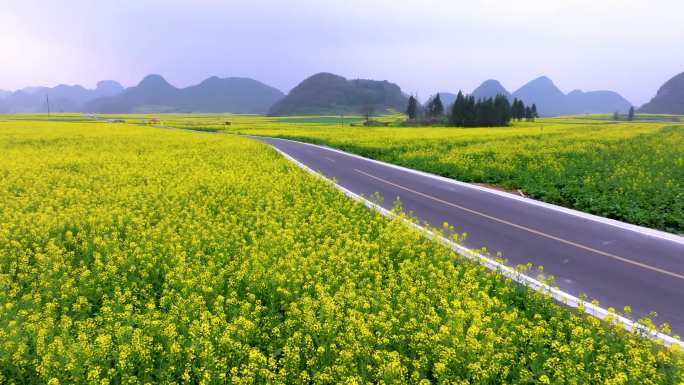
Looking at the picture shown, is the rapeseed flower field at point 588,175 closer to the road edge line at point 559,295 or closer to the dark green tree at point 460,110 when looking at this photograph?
the road edge line at point 559,295

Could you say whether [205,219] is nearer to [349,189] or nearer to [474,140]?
[349,189]

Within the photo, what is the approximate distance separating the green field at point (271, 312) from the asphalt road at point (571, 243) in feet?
5.54

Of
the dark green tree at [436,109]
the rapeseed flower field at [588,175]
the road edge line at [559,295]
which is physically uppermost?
the dark green tree at [436,109]

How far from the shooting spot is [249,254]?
345 inches

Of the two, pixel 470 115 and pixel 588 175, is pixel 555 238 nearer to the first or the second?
pixel 588 175

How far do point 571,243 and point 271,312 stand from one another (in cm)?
873

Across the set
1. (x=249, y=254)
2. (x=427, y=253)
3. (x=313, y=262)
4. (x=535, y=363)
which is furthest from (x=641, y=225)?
(x=249, y=254)

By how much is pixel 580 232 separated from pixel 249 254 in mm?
9895

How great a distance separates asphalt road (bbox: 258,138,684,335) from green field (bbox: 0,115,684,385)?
169 centimetres

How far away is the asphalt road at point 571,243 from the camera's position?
7.75 m

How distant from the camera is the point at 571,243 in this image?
1070cm

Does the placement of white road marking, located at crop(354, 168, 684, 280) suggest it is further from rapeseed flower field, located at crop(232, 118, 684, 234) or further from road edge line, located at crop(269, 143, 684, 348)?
rapeseed flower field, located at crop(232, 118, 684, 234)

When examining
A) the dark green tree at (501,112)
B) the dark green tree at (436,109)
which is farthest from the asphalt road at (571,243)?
the dark green tree at (436,109)

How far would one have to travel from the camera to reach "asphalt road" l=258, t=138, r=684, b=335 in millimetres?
7754
